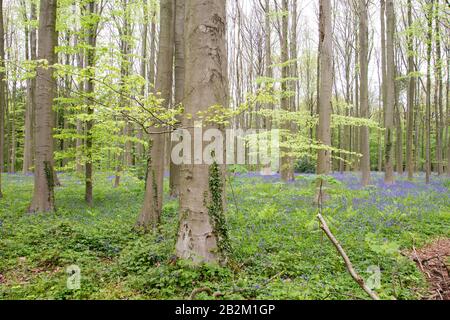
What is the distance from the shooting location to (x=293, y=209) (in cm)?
941

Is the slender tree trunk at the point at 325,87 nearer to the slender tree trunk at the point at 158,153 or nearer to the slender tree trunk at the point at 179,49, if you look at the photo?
the slender tree trunk at the point at 179,49

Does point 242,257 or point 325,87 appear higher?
point 325,87

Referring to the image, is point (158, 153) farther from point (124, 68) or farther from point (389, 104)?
point (389, 104)

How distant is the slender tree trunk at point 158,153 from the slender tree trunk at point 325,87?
4.53 m

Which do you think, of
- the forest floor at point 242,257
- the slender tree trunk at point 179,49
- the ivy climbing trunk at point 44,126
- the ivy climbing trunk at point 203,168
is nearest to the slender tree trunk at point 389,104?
the forest floor at point 242,257

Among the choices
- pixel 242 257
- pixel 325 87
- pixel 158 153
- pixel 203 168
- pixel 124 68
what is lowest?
pixel 242 257

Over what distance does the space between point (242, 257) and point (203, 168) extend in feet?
5.24

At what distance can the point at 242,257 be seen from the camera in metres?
5.07

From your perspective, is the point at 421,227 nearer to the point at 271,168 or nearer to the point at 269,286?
the point at 269,286

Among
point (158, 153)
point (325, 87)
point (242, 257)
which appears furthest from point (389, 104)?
point (242, 257)

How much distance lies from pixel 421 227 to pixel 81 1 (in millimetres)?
11503

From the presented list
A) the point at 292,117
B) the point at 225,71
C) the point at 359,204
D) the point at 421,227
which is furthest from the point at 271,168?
the point at 225,71
